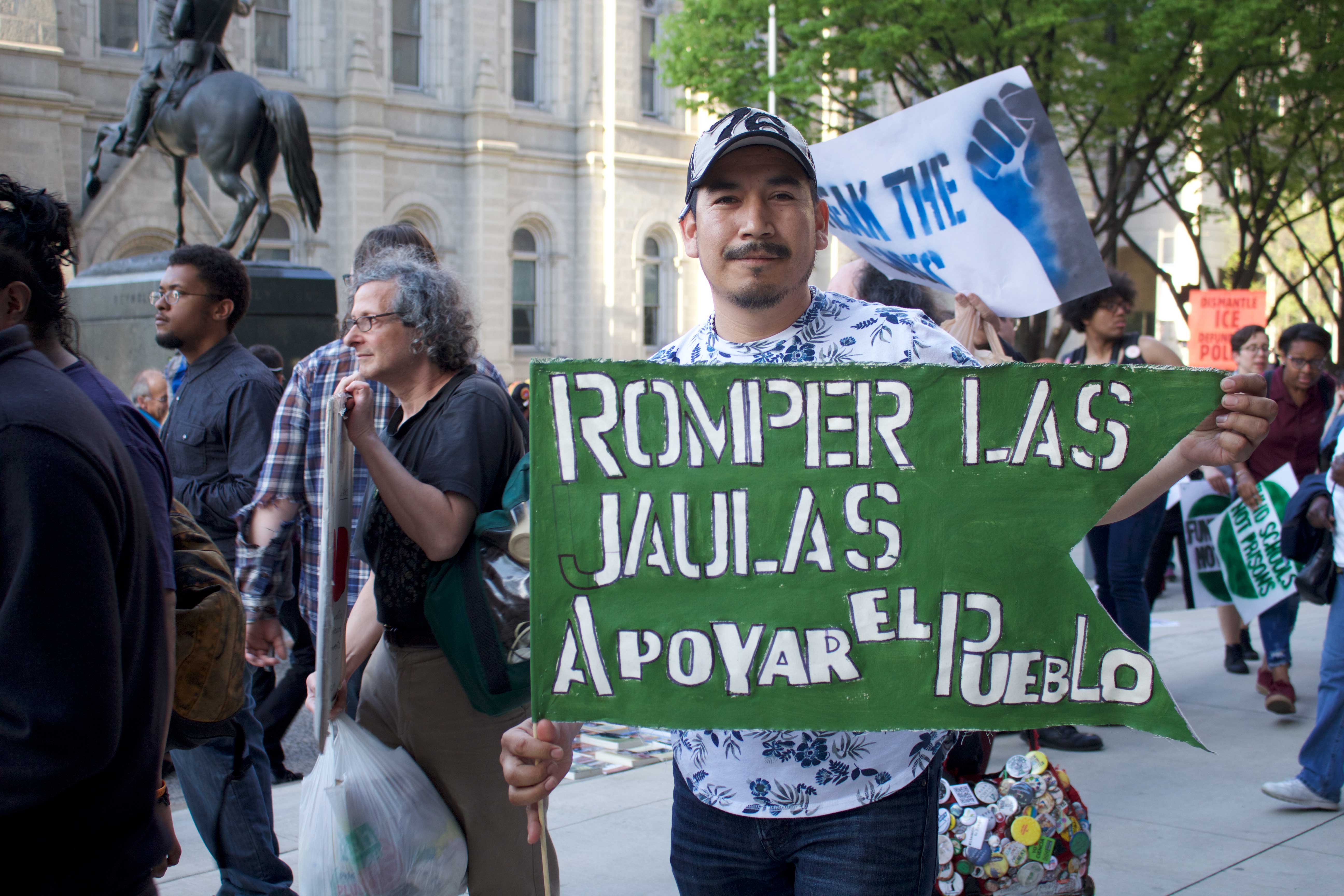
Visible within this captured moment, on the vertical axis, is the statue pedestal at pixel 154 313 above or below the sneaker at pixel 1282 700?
above

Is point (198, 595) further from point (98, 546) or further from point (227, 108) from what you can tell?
point (227, 108)

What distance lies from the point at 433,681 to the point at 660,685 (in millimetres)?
1233

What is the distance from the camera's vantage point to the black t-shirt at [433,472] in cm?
311

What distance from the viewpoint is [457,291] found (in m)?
3.41

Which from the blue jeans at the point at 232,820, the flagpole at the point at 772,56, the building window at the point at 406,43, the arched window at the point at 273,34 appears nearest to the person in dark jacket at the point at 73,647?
the blue jeans at the point at 232,820

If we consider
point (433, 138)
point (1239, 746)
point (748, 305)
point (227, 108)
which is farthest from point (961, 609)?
point (433, 138)

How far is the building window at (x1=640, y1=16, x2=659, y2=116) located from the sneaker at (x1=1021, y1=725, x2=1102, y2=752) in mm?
24582

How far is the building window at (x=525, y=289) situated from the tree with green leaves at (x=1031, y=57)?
657 cm

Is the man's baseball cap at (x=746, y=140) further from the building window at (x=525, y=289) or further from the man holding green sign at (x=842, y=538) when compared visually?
the building window at (x=525, y=289)

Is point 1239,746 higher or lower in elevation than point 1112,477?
lower

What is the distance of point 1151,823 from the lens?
4785mm

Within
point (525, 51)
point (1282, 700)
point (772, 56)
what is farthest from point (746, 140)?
point (525, 51)

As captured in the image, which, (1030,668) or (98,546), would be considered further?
(1030,668)

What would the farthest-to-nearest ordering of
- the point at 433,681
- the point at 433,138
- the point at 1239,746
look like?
the point at 433,138 < the point at 1239,746 < the point at 433,681
